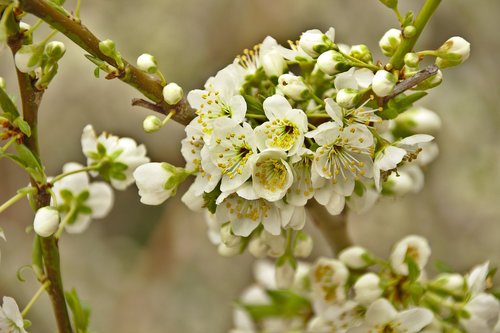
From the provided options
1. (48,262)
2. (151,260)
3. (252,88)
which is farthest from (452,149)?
(48,262)

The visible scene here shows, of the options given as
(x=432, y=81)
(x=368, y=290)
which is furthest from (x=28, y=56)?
(x=368, y=290)

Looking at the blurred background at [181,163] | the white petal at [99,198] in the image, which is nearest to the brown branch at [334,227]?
the white petal at [99,198]

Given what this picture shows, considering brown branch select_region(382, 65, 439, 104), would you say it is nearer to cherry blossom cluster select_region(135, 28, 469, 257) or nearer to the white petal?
cherry blossom cluster select_region(135, 28, 469, 257)

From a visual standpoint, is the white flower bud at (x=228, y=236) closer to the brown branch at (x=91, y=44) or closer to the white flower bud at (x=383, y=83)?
the brown branch at (x=91, y=44)

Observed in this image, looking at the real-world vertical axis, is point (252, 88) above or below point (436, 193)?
below

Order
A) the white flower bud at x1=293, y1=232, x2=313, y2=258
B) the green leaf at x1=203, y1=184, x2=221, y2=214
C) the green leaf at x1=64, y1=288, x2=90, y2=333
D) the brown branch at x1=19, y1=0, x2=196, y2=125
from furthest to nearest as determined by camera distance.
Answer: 1. the white flower bud at x1=293, y1=232, x2=313, y2=258
2. the green leaf at x1=64, y1=288, x2=90, y2=333
3. the green leaf at x1=203, y1=184, x2=221, y2=214
4. the brown branch at x1=19, y1=0, x2=196, y2=125

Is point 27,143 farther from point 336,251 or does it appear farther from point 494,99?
point 494,99

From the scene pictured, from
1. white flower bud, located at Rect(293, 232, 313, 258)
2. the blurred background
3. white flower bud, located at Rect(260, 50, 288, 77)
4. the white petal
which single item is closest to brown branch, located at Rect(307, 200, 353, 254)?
white flower bud, located at Rect(293, 232, 313, 258)
